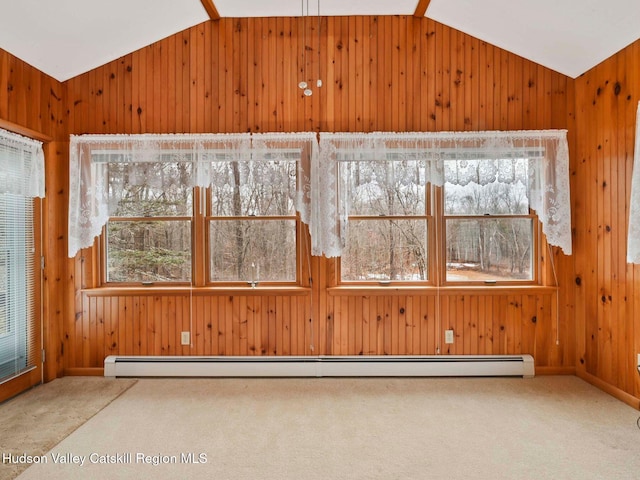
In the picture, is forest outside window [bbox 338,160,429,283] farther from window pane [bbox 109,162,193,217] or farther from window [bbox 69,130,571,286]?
A: window pane [bbox 109,162,193,217]

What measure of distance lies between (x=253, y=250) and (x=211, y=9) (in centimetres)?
209

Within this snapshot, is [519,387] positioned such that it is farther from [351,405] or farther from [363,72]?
[363,72]

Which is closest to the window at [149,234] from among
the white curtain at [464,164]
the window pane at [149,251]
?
the window pane at [149,251]

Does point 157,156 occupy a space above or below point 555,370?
above

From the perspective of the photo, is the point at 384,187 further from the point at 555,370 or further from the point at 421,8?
the point at 555,370

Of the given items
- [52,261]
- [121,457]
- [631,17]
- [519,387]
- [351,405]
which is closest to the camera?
[121,457]

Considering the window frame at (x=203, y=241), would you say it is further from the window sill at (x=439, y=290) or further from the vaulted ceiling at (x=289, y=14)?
the vaulted ceiling at (x=289, y=14)

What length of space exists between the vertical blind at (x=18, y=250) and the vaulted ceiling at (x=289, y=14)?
749mm

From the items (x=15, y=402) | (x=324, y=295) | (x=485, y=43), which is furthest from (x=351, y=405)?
(x=485, y=43)

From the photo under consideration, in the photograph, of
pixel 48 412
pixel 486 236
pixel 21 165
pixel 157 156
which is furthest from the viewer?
pixel 486 236

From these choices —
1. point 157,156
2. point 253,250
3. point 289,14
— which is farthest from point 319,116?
point 157,156

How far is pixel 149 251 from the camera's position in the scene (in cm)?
346

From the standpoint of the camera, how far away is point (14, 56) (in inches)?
113

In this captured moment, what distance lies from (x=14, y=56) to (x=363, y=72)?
2.79 m
